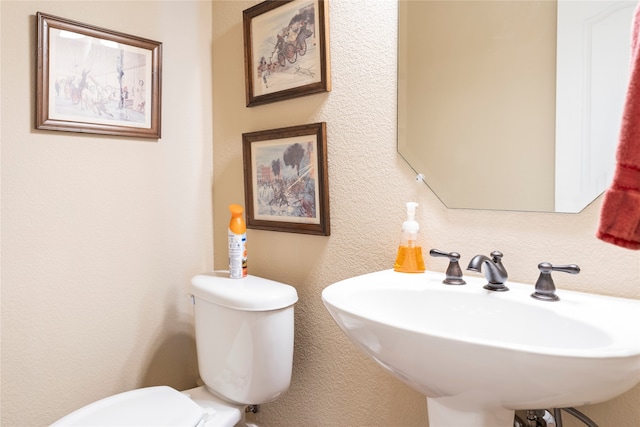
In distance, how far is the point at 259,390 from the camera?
1.31 metres

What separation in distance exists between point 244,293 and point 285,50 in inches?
32.3

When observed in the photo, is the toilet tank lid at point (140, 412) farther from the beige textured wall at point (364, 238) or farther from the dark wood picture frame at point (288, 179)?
the dark wood picture frame at point (288, 179)

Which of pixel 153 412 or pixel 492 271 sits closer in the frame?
pixel 492 271

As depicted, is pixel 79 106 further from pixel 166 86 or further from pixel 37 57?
pixel 166 86

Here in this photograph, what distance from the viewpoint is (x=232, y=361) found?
1.34 m

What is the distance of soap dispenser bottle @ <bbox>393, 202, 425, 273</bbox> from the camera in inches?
44.1

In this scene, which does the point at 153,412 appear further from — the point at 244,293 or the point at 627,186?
the point at 627,186

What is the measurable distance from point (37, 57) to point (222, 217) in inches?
32.6

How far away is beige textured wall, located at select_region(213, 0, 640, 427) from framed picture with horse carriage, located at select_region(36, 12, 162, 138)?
0.33 meters

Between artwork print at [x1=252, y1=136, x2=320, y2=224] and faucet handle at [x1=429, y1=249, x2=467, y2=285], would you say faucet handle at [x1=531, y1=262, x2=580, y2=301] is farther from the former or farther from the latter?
artwork print at [x1=252, y1=136, x2=320, y2=224]

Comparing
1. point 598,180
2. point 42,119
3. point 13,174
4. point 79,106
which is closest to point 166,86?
point 79,106

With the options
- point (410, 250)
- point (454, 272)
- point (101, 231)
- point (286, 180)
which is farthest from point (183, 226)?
point (454, 272)

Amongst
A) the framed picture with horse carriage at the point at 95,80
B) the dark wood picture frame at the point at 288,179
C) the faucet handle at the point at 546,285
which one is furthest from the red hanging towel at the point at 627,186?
the framed picture with horse carriage at the point at 95,80

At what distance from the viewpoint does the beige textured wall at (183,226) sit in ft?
4.05
